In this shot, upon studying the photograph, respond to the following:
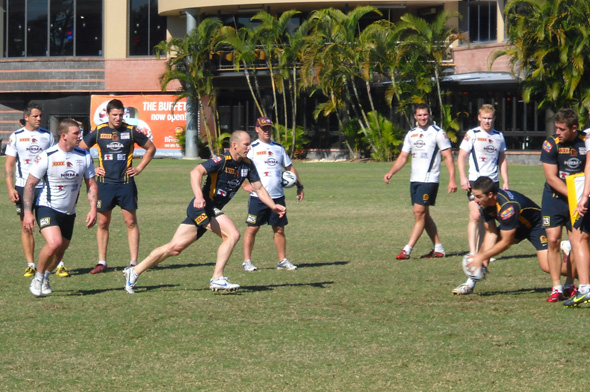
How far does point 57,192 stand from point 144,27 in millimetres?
43304

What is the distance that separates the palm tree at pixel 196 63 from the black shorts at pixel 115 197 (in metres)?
34.2

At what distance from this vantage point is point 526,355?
283 inches

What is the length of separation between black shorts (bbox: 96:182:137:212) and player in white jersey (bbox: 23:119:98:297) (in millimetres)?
1681

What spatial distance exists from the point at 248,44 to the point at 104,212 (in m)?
33.2

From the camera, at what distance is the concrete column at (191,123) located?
48562mm

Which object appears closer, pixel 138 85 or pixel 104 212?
pixel 104 212

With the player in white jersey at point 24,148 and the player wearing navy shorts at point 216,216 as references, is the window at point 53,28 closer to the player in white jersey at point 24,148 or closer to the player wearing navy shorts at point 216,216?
the player in white jersey at point 24,148

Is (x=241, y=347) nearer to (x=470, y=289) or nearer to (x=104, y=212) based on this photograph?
(x=470, y=289)

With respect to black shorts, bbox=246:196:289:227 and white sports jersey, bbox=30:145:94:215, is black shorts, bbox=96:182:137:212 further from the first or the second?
white sports jersey, bbox=30:145:94:215

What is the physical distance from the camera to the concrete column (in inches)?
1912

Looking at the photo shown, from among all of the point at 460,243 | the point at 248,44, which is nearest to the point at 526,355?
the point at 460,243

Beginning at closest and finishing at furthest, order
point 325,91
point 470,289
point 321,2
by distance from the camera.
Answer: point 470,289
point 325,91
point 321,2

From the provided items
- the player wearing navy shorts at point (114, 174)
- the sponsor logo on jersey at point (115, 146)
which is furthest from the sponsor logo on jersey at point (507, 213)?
the sponsor logo on jersey at point (115, 146)

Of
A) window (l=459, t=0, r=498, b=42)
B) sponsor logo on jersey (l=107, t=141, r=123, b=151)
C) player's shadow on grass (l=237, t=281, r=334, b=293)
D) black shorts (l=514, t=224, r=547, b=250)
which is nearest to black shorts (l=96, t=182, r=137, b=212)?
sponsor logo on jersey (l=107, t=141, r=123, b=151)
